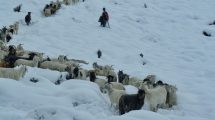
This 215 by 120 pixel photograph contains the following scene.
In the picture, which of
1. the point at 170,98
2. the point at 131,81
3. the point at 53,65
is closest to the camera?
the point at 170,98

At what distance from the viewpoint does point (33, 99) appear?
12.0 meters

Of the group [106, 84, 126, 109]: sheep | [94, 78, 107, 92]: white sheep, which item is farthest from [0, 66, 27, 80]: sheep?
[106, 84, 126, 109]: sheep

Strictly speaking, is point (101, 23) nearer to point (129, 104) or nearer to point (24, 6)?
point (24, 6)

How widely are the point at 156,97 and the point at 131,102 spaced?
1574 millimetres

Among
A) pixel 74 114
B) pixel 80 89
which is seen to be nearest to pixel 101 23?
pixel 80 89

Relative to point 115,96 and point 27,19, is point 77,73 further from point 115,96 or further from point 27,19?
point 27,19

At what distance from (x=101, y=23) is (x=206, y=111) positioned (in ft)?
53.0

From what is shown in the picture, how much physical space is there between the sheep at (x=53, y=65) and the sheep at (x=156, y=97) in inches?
163

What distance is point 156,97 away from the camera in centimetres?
1445

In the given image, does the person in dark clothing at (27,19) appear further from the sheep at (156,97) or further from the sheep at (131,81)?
the sheep at (156,97)

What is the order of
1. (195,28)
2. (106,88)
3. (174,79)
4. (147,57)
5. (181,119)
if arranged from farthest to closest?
(195,28) → (147,57) → (174,79) → (106,88) → (181,119)

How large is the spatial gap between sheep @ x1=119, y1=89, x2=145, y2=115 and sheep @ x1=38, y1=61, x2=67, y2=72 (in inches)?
198

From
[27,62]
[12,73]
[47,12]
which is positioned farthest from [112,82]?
[47,12]

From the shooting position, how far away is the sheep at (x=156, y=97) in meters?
14.2
